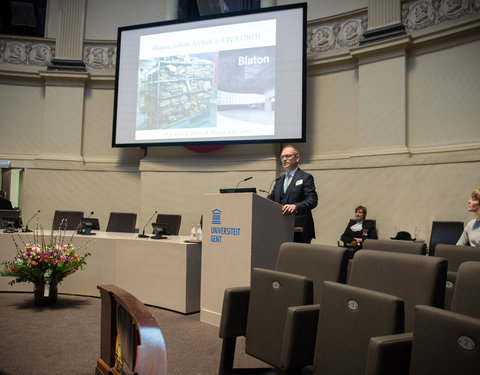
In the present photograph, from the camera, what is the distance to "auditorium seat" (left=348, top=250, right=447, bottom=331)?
1.58 metres

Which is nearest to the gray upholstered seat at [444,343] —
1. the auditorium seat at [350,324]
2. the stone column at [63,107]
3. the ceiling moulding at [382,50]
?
the auditorium seat at [350,324]

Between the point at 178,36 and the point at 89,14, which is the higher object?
the point at 89,14

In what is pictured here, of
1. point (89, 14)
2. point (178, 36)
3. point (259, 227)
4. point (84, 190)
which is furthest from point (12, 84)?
point (259, 227)

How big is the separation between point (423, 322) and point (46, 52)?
8.25 metres

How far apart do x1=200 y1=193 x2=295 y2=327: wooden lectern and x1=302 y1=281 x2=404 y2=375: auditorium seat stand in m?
1.22

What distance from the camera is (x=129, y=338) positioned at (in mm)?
1320

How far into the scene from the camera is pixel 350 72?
629 centimetres

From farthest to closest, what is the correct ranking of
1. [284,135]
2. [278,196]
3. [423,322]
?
[284,135]
[278,196]
[423,322]

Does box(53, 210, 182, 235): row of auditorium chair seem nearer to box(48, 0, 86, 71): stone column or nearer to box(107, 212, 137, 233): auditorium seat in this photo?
box(107, 212, 137, 233): auditorium seat

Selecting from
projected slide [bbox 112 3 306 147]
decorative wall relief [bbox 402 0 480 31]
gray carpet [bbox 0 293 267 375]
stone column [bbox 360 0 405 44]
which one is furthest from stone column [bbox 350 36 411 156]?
gray carpet [bbox 0 293 267 375]

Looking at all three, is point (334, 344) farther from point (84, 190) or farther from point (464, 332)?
point (84, 190)

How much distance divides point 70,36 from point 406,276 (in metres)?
7.80

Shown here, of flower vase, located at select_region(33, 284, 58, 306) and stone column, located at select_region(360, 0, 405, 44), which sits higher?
stone column, located at select_region(360, 0, 405, 44)

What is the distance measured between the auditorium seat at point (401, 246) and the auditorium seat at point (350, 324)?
0.88 metres
